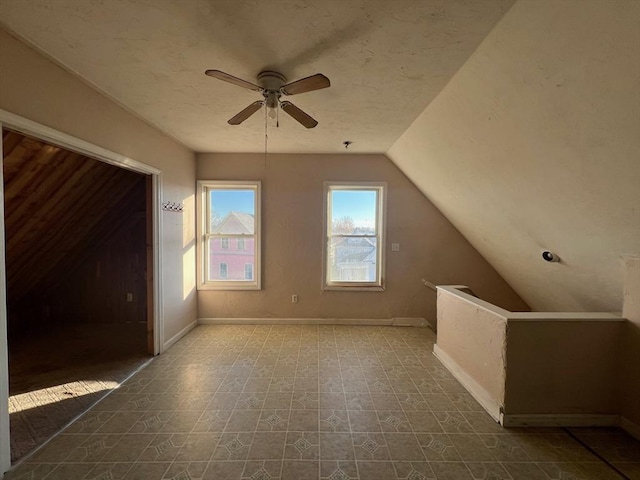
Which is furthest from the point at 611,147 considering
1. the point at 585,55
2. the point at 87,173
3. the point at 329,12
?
the point at 87,173

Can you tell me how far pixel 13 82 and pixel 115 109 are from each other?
86 centimetres

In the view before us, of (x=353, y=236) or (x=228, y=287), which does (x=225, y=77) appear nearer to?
(x=353, y=236)

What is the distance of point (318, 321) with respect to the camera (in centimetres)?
405

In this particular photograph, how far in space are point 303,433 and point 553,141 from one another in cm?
259

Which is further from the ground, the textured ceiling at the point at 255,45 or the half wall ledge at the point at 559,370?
the textured ceiling at the point at 255,45

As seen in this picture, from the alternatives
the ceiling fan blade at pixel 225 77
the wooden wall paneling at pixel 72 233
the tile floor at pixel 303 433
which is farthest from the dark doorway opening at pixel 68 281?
the ceiling fan blade at pixel 225 77

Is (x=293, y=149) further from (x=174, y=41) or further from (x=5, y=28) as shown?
(x=5, y=28)

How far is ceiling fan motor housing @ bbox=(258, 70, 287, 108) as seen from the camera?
191cm

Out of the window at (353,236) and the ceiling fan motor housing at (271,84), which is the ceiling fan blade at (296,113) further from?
the window at (353,236)

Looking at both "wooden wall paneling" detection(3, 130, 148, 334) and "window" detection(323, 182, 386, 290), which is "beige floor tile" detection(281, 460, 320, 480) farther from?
"window" detection(323, 182, 386, 290)

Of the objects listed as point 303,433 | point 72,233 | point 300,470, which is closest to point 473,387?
point 303,433

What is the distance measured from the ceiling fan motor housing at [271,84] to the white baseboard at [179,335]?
3013 millimetres

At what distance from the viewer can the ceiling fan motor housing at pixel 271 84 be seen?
1910 millimetres

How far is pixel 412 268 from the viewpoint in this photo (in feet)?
13.3
